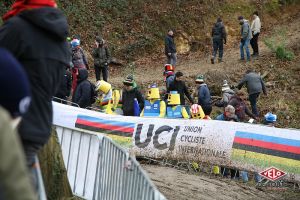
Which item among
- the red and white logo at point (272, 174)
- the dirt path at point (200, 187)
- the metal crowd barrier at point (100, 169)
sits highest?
the metal crowd barrier at point (100, 169)

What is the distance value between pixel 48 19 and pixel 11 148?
5.81 ft

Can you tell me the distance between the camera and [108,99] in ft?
47.2

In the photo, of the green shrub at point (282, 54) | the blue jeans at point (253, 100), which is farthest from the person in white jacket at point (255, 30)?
the blue jeans at point (253, 100)

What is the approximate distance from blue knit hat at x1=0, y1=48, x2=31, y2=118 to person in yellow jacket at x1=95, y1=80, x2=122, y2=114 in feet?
36.4

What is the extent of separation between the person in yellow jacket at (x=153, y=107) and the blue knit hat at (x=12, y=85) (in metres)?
11.0

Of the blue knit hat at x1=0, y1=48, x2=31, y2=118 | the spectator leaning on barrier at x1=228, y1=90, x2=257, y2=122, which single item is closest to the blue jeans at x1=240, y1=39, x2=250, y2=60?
the spectator leaning on barrier at x1=228, y1=90, x2=257, y2=122

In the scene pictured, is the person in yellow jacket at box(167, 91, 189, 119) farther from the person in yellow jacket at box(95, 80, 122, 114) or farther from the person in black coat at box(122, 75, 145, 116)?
the person in yellow jacket at box(95, 80, 122, 114)

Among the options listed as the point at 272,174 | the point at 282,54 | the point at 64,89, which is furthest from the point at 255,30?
the point at 272,174

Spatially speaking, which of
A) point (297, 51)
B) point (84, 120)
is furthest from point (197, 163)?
point (297, 51)

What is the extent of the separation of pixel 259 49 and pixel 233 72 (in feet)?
10.4

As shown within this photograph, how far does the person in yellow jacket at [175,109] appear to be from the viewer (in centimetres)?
1405

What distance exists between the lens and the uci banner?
11.7m

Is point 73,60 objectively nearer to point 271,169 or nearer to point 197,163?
point 197,163

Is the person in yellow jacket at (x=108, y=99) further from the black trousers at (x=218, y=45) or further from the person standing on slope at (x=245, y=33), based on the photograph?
the person standing on slope at (x=245, y=33)
